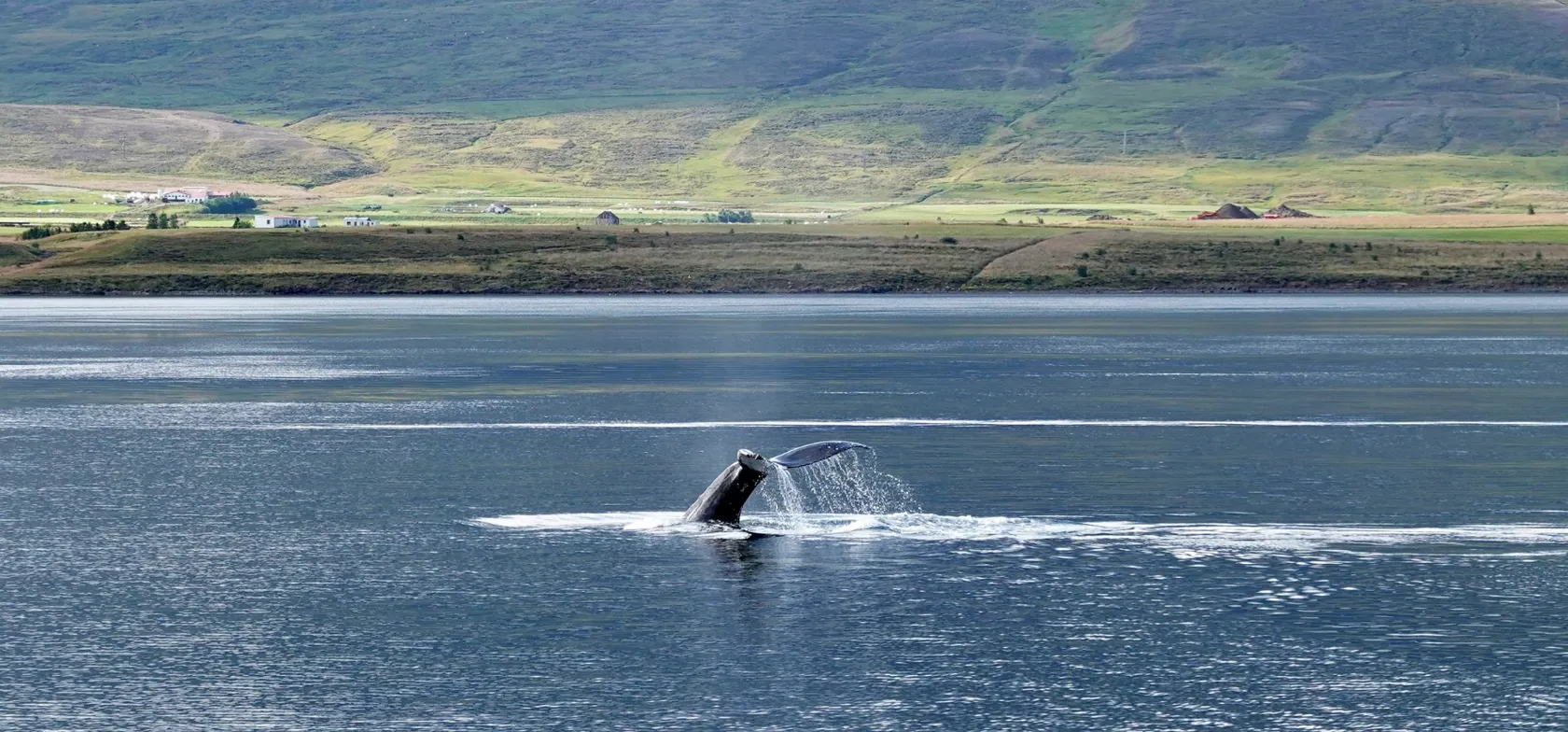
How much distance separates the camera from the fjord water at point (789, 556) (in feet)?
57.5

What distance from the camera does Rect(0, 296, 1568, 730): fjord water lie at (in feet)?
57.5

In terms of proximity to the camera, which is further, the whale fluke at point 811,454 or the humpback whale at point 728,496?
the humpback whale at point 728,496

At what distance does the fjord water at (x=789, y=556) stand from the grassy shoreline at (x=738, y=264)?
8347 centimetres

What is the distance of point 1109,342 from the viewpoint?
247 feet

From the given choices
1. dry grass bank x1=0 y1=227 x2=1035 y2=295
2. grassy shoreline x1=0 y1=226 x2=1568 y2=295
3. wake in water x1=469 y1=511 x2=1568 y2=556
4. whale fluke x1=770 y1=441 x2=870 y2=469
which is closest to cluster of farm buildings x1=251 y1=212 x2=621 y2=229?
dry grass bank x1=0 y1=227 x2=1035 y2=295

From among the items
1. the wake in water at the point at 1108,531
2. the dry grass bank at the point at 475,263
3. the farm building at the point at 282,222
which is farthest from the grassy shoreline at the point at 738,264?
the wake in water at the point at 1108,531

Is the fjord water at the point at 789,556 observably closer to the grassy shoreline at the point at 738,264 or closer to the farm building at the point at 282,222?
the grassy shoreline at the point at 738,264

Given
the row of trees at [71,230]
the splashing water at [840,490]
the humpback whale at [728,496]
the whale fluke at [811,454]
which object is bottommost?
the splashing water at [840,490]

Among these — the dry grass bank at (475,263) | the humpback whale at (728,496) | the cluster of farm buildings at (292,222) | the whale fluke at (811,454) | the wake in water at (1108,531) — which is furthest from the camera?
the cluster of farm buildings at (292,222)

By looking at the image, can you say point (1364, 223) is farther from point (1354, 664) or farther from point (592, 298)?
point (1354, 664)

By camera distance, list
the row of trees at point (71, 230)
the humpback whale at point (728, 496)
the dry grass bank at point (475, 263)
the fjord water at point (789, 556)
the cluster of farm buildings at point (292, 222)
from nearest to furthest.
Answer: the fjord water at point (789, 556)
the humpback whale at point (728, 496)
the dry grass bank at point (475, 263)
the row of trees at point (71, 230)
the cluster of farm buildings at point (292, 222)

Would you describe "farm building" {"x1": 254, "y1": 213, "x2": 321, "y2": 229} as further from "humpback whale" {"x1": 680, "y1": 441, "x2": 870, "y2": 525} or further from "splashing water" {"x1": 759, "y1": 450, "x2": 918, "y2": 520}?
"humpback whale" {"x1": 680, "y1": 441, "x2": 870, "y2": 525}

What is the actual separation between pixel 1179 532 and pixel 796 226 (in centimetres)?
15318

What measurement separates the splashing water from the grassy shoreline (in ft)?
340
